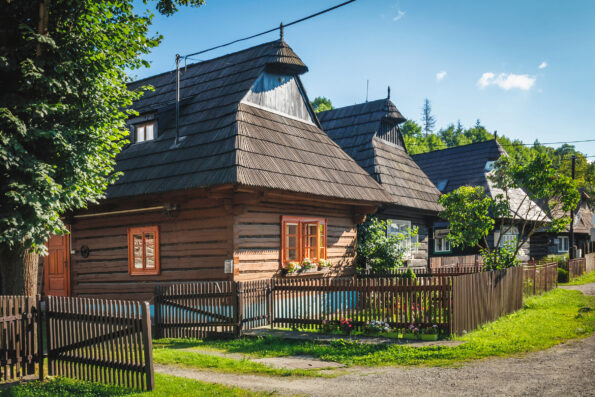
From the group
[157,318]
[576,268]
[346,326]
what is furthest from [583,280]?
[157,318]

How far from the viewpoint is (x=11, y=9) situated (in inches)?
340

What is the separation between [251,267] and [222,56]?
8199mm

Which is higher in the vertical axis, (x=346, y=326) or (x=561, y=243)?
(x=561, y=243)

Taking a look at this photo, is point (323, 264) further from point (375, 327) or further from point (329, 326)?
point (375, 327)

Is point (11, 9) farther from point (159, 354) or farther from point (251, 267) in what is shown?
point (251, 267)

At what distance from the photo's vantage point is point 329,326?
1027 centimetres

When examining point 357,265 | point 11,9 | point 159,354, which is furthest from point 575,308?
point 11,9

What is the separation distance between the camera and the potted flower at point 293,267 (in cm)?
1296

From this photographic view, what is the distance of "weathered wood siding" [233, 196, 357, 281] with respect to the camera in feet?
39.4

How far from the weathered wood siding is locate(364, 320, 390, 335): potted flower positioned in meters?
3.43

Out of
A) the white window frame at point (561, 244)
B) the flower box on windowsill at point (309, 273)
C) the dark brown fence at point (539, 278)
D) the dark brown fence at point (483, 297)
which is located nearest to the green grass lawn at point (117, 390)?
the dark brown fence at point (483, 297)

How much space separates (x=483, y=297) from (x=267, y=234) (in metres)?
5.10

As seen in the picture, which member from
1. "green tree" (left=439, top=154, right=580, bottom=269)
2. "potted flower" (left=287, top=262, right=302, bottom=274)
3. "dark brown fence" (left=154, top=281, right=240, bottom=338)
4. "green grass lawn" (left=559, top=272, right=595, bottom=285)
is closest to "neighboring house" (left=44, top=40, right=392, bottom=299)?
"potted flower" (left=287, top=262, right=302, bottom=274)

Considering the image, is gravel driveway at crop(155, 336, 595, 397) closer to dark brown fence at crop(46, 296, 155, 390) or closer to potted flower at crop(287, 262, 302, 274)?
dark brown fence at crop(46, 296, 155, 390)
